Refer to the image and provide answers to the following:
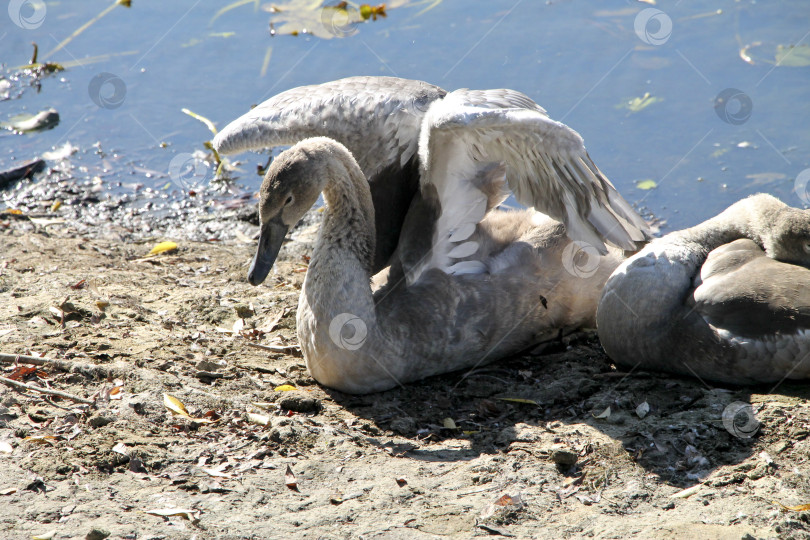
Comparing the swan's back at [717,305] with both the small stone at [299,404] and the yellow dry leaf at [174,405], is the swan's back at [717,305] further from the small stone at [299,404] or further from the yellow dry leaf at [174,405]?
the yellow dry leaf at [174,405]

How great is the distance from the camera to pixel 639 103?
9.34m

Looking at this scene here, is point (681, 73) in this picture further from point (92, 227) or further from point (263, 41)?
point (92, 227)

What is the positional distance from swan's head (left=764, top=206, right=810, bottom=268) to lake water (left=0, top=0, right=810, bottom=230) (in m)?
3.18

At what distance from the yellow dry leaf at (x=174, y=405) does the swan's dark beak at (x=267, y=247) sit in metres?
0.80

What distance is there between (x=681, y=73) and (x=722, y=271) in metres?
5.57

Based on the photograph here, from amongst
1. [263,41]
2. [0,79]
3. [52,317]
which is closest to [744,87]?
[263,41]

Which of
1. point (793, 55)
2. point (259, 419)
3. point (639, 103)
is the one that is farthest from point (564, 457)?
point (793, 55)

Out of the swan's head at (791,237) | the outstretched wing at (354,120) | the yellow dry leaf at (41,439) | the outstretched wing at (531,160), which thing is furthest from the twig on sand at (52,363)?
the swan's head at (791,237)

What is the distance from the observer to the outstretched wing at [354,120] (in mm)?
5824

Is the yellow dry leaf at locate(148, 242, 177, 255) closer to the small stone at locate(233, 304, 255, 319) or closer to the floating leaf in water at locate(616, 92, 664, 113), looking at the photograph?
the small stone at locate(233, 304, 255, 319)

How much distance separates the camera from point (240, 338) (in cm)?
576

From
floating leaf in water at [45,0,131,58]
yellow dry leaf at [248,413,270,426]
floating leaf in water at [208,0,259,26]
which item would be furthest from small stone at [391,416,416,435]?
floating leaf in water at [45,0,131,58]

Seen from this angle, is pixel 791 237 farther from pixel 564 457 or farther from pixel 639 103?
pixel 639 103

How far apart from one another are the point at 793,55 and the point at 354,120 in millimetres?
6249
